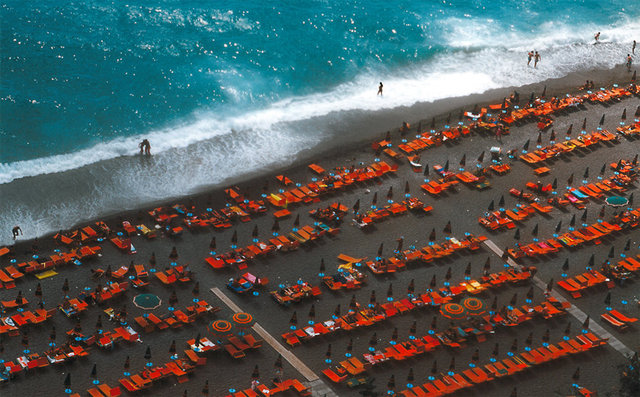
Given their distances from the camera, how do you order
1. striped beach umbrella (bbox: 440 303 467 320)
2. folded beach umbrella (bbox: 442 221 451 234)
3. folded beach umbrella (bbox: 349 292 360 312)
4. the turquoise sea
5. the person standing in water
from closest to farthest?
striped beach umbrella (bbox: 440 303 467 320)
folded beach umbrella (bbox: 349 292 360 312)
folded beach umbrella (bbox: 442 221 451 234)
the turquoise sea
the person standing in water

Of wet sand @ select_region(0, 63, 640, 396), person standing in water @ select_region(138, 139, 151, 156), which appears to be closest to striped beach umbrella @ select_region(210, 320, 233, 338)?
wet sand @ select_region(0, 63, 640, 396)

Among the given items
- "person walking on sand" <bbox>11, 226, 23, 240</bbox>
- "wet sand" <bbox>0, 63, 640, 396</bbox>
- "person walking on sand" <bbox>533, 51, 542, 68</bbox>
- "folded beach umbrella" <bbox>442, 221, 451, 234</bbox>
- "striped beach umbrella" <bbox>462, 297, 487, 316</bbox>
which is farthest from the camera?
"person walking on sand" <bbox>533, 51, 542, 68</bbox>

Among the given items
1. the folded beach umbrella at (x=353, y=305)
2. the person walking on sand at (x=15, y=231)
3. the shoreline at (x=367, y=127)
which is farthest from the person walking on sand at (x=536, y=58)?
the person walking on sand at (x=15, y=231)

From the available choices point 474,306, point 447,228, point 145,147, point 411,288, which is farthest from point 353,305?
point 145,147

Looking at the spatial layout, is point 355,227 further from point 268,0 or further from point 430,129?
point 268,0

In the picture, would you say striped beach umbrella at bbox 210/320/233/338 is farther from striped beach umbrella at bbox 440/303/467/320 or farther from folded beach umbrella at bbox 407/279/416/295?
striped beach umbrella at bbox 440/303/467/320

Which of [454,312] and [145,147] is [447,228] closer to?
[454,312]

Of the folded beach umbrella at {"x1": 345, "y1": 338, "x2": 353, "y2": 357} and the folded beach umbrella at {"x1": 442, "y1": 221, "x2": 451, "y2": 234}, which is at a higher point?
the folded beach umbrella at {"x1": 442, "y1": 221, "x2": 451, "y2": 234}
